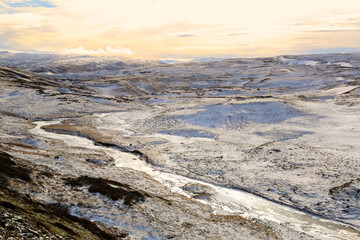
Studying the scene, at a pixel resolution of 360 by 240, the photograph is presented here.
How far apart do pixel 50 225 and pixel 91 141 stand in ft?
108

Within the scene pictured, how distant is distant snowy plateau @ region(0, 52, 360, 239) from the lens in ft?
63.4

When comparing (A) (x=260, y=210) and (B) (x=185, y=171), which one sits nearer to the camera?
(A) (x=260, y=210)

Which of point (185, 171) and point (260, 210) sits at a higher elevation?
point (185, 171)

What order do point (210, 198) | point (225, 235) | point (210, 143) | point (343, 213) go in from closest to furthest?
point (225, 235), point (343, 213), point (210, 198), point (210, 143)

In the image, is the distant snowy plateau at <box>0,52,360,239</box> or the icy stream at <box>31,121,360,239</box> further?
the icy stream at <box>31,121,360,239</box>

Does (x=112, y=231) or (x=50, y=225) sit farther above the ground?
(x=50, y=225)

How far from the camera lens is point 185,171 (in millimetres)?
34188

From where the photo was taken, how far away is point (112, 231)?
17.7 meters

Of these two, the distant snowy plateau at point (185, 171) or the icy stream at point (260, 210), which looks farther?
the icy stream at point (260, 210)

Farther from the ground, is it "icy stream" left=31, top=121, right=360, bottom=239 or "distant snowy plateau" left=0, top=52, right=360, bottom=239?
"distant snowy plateau" left=0, top=52, right=360, bottom=239

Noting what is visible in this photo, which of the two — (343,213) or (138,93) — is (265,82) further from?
(343,213)

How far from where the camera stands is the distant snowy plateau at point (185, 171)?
19322 mm

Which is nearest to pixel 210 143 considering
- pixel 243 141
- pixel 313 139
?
pixel 243 141

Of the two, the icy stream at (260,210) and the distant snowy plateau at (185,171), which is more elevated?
the distant snowy plateau at (185,171)
